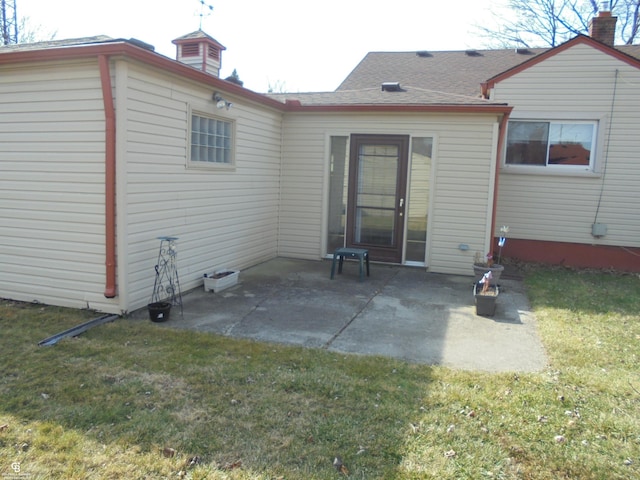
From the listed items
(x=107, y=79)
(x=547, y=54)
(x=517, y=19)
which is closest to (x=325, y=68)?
(x=517, y=19)

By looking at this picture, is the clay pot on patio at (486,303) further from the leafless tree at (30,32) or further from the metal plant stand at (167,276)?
the leafless tree at (30,32)

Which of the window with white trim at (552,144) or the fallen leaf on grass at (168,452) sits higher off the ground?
the window with white trim at (552,144)

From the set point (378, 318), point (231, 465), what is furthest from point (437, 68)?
point (231, 465)

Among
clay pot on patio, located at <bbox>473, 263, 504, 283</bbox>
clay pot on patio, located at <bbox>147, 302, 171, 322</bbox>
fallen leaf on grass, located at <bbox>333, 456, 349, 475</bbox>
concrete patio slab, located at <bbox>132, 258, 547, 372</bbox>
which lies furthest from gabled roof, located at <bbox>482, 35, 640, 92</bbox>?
fallen leaf on grass, located at <bbox>333, 456, 349, 475</bbox>

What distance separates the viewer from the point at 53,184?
527 centimetres

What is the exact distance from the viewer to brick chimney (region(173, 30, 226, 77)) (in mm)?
8172

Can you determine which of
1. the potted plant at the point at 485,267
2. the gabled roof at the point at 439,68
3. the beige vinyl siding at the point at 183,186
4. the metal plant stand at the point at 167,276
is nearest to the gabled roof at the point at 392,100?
A: the beige vinyl siding at the point at 183,186

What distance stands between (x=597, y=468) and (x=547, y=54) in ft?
26.7

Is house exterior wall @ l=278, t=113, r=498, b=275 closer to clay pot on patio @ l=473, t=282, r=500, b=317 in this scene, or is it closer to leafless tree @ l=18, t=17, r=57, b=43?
clay pot on patio @ l=473, t=282, r=500, b=317

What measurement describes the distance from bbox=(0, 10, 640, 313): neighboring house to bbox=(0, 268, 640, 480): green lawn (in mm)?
1296

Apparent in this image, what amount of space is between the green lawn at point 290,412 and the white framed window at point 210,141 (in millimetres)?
2649

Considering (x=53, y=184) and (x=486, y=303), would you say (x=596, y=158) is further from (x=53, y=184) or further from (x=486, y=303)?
(x=53, y=184)

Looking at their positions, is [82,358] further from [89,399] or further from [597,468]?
[597,468]

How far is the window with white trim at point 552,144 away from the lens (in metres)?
8.89
